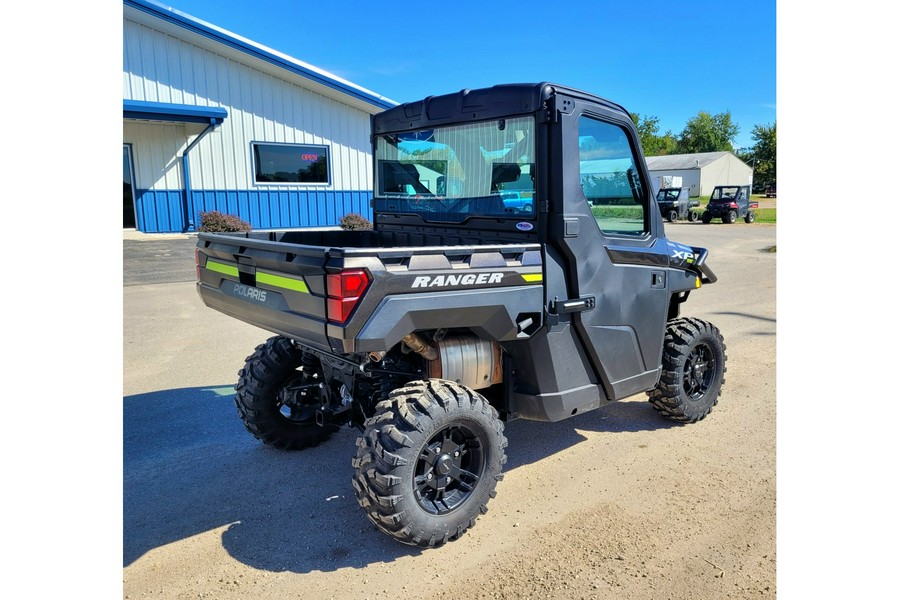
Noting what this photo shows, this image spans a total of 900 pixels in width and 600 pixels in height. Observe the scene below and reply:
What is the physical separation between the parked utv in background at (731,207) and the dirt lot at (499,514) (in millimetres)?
28478

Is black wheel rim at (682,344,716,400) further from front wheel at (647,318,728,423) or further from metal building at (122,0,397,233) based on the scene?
metal building at (122,0,397,233)

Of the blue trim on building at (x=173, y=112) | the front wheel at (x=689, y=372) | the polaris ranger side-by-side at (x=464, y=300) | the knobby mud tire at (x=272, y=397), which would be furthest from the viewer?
the blue trim on building at (x=173, y=112)

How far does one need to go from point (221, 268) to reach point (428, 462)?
5.51 feet

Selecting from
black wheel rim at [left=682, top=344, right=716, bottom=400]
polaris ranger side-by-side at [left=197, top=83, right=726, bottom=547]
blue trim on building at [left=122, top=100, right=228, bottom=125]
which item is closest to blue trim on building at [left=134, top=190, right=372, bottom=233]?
blue trim on building at [left=122, top=100, right=228, bottom=125]

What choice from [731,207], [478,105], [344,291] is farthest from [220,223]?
[731,207]

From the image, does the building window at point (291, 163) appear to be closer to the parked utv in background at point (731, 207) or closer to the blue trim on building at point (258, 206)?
the blue trim on building at point (258, 206)

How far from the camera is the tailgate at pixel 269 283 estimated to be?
2844mm

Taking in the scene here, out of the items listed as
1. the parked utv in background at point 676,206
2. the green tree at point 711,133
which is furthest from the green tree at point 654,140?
the parked utv in background at point 676,206

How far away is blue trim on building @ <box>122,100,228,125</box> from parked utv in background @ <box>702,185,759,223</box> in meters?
24.8

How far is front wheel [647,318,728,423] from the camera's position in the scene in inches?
179

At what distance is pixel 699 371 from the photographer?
4.81 m

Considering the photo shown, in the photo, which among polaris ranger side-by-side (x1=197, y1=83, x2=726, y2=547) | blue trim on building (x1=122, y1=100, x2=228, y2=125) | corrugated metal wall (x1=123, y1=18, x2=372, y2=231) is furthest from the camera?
corrugated metal wall (x1=123, y1=18, x2=372, y2=231)

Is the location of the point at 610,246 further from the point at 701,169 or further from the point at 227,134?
the point at 701,169

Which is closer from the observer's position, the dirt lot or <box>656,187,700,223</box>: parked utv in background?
the dirt lot
